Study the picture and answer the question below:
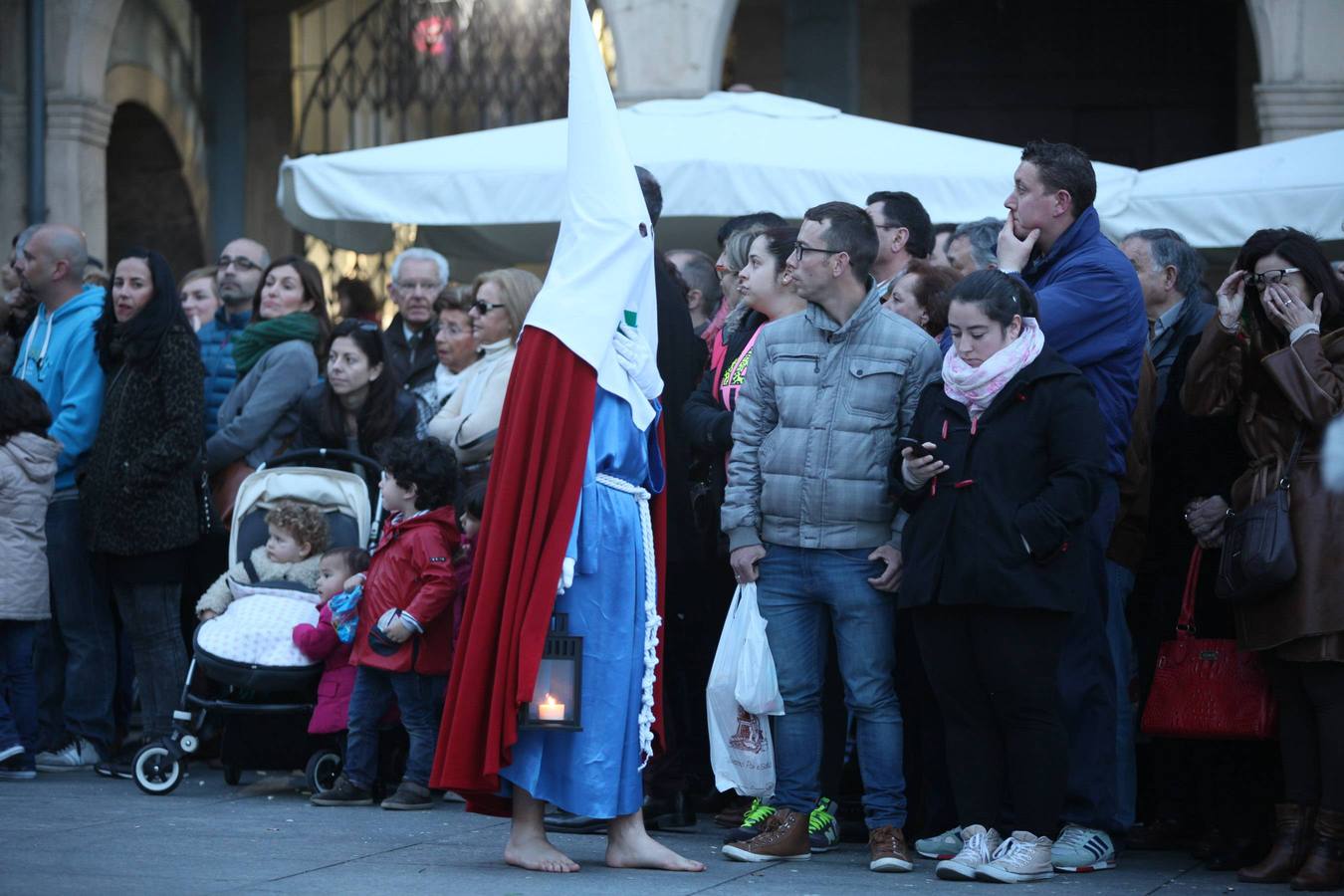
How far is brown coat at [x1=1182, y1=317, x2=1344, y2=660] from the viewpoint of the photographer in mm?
5746

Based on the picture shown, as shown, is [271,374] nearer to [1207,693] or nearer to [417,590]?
[417,590]

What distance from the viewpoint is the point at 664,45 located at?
12312 millimetres

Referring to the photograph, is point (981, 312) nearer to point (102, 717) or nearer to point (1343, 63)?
point (102, 717)

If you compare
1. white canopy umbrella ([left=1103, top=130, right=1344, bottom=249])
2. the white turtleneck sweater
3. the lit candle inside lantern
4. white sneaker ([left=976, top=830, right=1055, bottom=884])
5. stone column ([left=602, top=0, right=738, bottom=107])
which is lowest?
white sneaker ([left=976, top=830, right=1055, bottom=884])

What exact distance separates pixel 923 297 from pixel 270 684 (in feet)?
9.22

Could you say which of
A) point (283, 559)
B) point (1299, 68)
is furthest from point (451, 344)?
point (1299, 68)

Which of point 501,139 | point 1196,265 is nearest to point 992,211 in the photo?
point 1196,265

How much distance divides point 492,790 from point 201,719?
2.54 meters

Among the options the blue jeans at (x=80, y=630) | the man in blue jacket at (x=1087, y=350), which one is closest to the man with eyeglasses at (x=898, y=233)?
the man in blue jacket at (x=1087, y=350)

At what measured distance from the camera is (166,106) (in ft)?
51.7

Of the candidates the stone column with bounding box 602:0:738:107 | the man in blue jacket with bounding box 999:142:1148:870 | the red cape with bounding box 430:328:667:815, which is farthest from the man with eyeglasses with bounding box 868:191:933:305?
the stone column with bounding box 602:0:738:107

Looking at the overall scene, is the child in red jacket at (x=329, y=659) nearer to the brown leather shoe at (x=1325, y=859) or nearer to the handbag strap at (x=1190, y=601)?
the handbag strap at (x=1190, y=601)

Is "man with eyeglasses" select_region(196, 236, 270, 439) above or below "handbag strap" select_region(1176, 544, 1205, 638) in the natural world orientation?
above

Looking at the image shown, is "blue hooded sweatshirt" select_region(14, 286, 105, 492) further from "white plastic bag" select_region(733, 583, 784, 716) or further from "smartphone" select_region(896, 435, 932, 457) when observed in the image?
"smartphone" select_region(896, 435, 932, 457)
